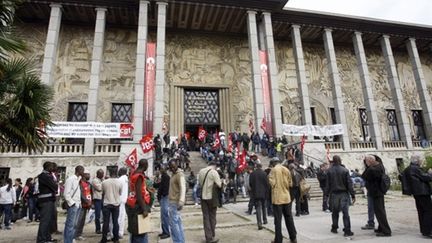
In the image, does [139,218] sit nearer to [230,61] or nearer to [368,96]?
[230,61]

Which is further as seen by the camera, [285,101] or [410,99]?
[410,99]

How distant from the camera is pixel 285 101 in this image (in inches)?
894

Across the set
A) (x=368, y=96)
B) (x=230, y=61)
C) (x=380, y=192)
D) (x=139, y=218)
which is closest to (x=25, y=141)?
(x=139, y=218)

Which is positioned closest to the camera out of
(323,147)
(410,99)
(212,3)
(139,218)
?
(139,218)

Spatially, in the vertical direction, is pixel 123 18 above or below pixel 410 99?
above

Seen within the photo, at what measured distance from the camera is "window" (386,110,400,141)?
78.8 feet

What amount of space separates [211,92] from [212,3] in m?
6.50

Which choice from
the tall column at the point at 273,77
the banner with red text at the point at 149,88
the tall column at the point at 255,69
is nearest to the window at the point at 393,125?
the tall column at the point at 273,77

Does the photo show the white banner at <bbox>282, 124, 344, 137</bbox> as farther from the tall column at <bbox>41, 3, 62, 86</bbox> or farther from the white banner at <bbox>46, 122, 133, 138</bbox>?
the tall column at <bbox>41, 3, 62, 86</bbox>

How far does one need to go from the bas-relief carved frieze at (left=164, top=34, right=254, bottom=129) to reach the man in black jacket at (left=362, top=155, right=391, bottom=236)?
15587 mm

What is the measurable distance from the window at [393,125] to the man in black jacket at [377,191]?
70.1 ft

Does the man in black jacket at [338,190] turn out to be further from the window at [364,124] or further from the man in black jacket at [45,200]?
the window at [364,124]

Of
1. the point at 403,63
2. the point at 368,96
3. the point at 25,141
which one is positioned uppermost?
the point at 403,63

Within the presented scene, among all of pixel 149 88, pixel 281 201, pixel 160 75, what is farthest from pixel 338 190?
pixel 160 75
